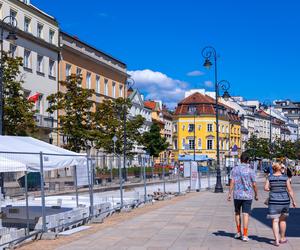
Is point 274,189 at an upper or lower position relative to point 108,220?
upper

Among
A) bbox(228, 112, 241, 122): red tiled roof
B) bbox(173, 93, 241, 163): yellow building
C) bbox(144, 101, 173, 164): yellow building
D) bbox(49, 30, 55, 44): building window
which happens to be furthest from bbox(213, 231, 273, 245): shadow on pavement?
bbox(228, 112, 241, 122): red tiled roof

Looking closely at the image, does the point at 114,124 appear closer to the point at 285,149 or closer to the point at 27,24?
the point at 27,24

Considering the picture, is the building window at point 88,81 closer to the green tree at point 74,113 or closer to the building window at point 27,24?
the building window at point 27,24

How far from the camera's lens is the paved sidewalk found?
1214 cm

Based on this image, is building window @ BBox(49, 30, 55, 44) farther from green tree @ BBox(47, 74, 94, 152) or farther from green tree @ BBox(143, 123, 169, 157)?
green tree @ BBox(143, 123, 169, 157)

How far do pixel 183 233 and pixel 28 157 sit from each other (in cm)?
405

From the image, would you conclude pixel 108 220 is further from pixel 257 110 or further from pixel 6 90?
pixel 257 110

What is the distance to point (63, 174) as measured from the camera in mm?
19891

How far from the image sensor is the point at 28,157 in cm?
1342

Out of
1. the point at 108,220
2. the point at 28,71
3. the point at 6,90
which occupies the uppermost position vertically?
the point at 28,71

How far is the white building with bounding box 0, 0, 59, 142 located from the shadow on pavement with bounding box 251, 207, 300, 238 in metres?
33.2

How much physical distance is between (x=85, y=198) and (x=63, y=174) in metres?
1.92

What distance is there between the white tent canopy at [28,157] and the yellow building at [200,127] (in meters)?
101

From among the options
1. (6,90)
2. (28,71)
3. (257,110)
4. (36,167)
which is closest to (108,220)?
(36,167)
